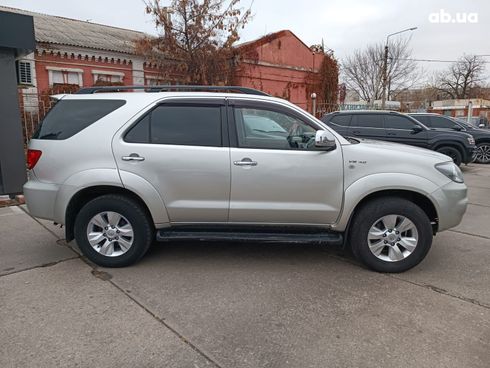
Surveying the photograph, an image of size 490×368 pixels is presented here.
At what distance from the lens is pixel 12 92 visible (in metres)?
6.61

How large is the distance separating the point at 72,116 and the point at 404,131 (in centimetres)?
948

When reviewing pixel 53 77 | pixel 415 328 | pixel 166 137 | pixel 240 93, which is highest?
pixel 53 77

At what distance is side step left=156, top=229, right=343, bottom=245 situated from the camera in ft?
12.4

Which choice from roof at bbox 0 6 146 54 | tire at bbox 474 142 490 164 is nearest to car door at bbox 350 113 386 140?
tire at bbox 474 142 490 164

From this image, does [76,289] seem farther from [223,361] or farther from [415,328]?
[415,328]

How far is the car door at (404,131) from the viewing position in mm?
10766

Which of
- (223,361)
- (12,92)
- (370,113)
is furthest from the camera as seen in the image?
(370,113)

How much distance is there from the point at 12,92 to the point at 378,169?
20.7 ft

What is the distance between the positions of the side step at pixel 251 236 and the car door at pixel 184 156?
0.14 m

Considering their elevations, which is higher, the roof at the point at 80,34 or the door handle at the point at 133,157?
the roof at the point at 80,34

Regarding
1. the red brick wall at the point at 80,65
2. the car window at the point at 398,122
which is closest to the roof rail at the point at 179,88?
the car window at the point at 398,122

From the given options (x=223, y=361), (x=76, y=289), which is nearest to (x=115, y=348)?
(x=223, y=361)

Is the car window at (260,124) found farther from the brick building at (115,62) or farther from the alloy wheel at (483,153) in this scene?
the alloy wheel at (483,153)

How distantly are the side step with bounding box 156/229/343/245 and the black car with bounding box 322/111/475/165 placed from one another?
24.6 ft
